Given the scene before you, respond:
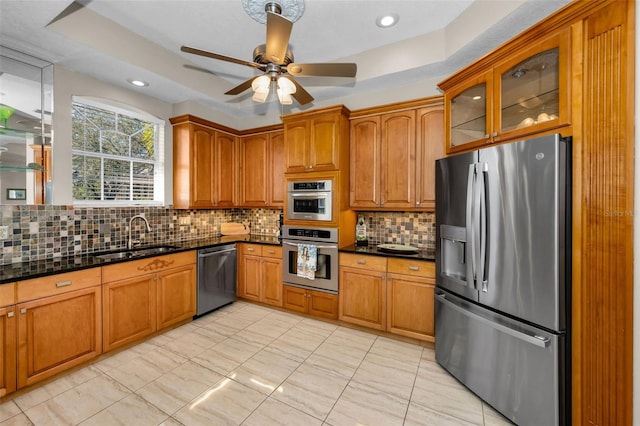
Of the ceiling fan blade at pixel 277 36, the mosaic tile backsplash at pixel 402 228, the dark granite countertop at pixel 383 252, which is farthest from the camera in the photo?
the mosaic tile backsplash at pixel 402 228

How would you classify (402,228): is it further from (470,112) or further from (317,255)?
(470,112)

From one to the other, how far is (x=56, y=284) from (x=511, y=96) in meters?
3.72

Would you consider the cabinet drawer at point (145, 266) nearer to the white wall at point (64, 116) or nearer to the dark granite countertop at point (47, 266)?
the dark granite countertop at point (47, 266)

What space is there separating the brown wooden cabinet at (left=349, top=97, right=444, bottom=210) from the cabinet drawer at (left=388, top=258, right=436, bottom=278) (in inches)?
24.5

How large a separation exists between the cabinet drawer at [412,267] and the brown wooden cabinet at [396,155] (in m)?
0.62

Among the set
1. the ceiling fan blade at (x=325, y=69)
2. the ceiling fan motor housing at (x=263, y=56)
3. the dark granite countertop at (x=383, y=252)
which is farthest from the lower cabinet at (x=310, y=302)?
the ceiling fan motor housing at (x=263, y=56)

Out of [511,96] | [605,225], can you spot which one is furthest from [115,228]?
[605,225]

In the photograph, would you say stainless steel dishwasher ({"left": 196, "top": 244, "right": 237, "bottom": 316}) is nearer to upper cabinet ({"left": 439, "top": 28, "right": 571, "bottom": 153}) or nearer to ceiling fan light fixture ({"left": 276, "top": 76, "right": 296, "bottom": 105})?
ceiling fan light fixture ({"left": 276, "top": 76, "right": 296, "bottom": 105})

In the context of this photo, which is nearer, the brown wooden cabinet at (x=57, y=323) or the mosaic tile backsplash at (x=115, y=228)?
the brown wooden cabinet at (x=57, y=323)

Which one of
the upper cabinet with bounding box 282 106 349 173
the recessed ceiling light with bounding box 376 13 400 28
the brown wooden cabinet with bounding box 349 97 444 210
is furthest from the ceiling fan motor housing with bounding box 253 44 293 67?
the brown wooden cabinet with bounding box 349 97 444 210

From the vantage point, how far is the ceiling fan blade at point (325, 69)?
1915 millimetres

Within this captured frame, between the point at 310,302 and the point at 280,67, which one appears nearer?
the point at 280,67

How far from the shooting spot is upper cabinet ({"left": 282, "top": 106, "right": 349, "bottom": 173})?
311 cm

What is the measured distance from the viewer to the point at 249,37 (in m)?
2.62
